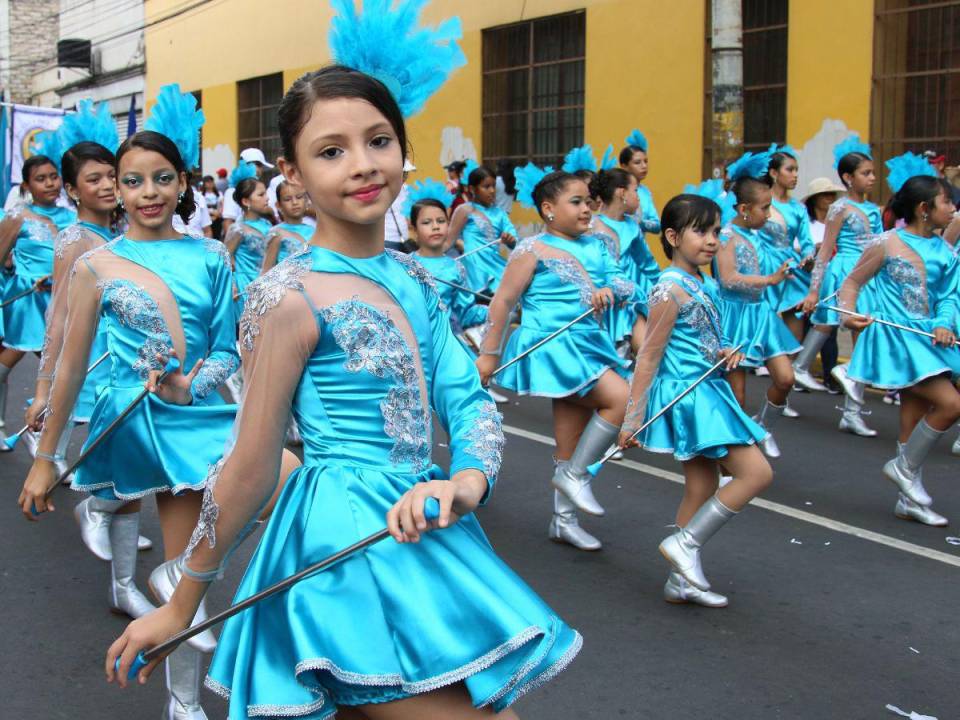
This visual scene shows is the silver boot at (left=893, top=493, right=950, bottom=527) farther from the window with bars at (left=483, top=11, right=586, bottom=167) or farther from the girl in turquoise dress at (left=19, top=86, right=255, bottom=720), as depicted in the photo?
the window with bars at (left=483, top=11, right=586, bottom=167)

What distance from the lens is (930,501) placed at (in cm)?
635

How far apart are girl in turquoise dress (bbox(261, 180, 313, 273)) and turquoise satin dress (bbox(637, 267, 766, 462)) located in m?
4.15

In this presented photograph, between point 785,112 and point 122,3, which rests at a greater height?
point 122,3

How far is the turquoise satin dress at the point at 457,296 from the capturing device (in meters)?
9.84

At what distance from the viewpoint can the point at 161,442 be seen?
166 inches

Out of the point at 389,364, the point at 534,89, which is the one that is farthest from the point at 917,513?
the point at 534,89

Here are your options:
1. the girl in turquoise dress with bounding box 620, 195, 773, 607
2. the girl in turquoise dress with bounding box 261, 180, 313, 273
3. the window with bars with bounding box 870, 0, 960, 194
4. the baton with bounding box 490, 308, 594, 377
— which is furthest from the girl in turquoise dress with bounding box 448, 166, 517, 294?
the girl in turquoise dress with bounding box 620, 195, 773, 607

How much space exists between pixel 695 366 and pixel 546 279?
134 centimetres

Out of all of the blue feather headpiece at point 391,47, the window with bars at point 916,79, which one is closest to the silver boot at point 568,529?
the blue feather headpiece at point 391,47

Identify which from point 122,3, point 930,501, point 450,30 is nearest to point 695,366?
point 930,501

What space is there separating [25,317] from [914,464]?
581 cm

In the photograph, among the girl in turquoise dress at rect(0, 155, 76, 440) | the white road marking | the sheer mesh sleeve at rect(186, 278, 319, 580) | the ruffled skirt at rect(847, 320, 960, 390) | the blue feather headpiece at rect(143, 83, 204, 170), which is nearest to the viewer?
the sheer mesh sleeve at rect(186, 278, 319, 580)

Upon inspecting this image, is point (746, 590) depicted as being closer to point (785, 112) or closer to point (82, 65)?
point (785, 112)

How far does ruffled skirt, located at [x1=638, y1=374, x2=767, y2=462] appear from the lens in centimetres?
493
